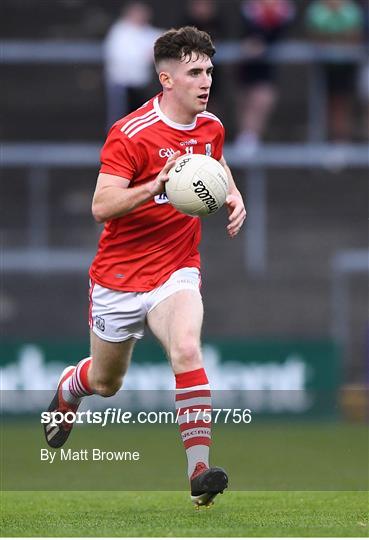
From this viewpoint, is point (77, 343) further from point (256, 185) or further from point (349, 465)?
point (349, 465)

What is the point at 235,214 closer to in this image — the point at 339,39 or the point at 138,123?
the point at 138,123

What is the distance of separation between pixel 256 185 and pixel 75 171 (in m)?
2.80

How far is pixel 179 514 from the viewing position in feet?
26.9

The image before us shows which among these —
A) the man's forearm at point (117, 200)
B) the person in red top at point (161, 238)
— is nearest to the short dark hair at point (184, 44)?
the person in red top at point (161, 238)

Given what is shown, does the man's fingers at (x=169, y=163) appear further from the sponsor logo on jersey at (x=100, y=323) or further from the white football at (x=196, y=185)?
the sponsor logo on jersey at (x=100, y=323)

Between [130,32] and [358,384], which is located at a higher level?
[130,32]

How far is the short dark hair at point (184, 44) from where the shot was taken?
8.38 meters

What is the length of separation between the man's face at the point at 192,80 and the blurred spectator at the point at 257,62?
9.39 metres

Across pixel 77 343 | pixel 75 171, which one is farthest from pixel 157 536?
pixel 75 171

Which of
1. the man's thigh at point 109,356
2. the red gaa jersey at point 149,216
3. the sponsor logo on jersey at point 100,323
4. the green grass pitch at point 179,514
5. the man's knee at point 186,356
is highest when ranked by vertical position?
the red gaa jersey at point 149,216

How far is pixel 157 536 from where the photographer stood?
23.1 ft

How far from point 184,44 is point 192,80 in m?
0.22

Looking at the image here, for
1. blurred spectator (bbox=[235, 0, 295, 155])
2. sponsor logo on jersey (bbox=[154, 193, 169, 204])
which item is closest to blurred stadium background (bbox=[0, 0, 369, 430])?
blurred spectator (bbox=[235, 0, 295, 155])

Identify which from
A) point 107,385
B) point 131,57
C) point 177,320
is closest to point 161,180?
point 177,320
